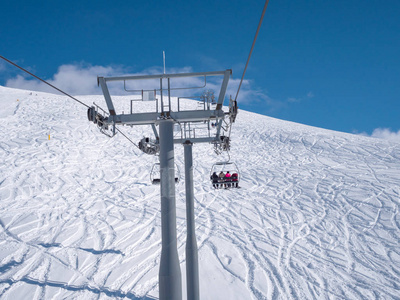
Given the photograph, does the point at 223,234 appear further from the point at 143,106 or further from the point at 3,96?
the point at 3,96

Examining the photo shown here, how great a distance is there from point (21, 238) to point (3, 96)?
1521 inches

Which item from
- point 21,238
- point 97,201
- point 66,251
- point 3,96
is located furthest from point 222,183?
point 3,96

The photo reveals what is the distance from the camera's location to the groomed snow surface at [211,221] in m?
10.1

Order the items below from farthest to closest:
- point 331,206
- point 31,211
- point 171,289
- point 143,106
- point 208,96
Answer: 1. point 143,106
2. point 331,206
3. point 31,211
4. point 208,96
5. point 171,289

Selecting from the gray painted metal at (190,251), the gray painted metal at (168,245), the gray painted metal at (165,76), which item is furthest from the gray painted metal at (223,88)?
the gray painted metal at (190,251)

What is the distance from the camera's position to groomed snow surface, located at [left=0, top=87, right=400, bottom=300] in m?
10.1

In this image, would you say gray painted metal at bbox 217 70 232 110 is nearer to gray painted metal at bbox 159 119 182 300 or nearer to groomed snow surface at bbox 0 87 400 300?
gray painted metal at bbox 159 119 182 300

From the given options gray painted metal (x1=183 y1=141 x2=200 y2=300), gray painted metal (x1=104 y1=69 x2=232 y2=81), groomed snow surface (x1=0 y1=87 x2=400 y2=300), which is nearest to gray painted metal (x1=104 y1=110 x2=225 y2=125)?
gray painted metal (x1=104 y1=69 x2=232 y2=81)

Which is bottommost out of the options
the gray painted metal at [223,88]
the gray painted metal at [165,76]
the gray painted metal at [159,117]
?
the gray painted metal at [159,117]

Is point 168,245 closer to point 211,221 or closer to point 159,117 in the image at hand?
point 159,117

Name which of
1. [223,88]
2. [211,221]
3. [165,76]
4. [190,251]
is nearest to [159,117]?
[165,76]

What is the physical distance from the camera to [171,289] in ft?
16.9

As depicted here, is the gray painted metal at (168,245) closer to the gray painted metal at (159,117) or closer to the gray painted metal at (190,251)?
the gray painted metal at (159,117)

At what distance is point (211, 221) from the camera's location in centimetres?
1523
